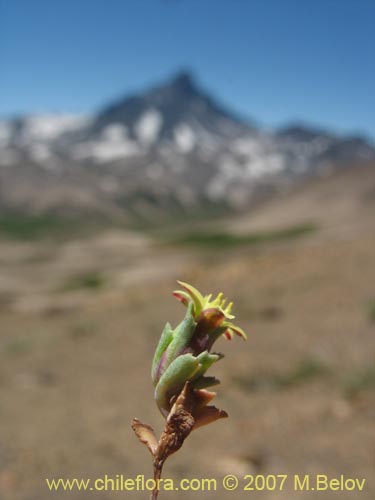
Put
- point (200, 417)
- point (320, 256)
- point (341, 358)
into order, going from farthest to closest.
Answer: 1. point (320, 256)
2. point (341, 358)
3. point (200, 417)

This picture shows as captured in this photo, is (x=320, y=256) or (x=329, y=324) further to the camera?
(x=320, y=256)

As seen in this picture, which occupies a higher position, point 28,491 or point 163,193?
point 163,193

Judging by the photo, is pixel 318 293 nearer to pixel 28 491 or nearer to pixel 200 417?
pixel 28 491

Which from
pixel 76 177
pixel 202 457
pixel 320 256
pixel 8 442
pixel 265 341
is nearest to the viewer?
pixel 202 457

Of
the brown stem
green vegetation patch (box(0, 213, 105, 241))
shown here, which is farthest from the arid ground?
green vegetation patch (box(0, 213, 105, 241))

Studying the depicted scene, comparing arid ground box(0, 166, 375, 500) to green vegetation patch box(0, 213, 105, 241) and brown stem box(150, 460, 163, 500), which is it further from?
green vegetation patch box(0, 213, 105, 241)

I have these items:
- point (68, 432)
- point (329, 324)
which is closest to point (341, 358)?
point (329, 324)

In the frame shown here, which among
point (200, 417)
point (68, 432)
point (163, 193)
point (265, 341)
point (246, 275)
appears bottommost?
point (200, 417)

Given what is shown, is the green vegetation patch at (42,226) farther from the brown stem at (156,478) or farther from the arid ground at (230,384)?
the brown stem at (156,478)

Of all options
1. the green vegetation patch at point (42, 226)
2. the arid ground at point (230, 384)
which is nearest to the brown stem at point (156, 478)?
the arid ground at point (230, 384)
